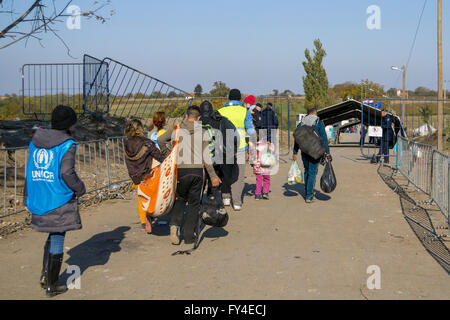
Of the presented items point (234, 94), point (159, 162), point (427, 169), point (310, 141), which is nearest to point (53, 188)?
point (159, 162)

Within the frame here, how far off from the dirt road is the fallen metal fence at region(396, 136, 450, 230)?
690mm

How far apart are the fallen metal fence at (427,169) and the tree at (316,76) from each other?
149ft

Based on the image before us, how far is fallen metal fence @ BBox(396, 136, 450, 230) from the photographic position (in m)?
7.20

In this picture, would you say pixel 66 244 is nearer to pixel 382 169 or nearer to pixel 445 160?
pixel 445 160

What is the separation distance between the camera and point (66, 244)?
670 centimetres

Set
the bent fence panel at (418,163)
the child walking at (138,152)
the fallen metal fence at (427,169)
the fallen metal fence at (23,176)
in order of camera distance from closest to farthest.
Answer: the child walking at (138,152)
the fallen metal fence at (427,169)
the fallen metal fence at (23,176)
the bent fence panel at (418,163)

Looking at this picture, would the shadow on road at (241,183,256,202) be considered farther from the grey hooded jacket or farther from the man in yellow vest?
the grey hooded jacket

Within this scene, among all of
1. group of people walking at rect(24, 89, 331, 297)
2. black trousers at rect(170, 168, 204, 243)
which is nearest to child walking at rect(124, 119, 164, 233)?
group of people walking at rect(24, 89, 331, 297)

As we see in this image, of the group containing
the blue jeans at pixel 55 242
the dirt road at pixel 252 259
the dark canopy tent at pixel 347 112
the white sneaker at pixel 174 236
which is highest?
the dark canopy tent at pixel 347 112

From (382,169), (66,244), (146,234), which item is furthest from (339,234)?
(382,169)

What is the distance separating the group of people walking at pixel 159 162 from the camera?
467 cm

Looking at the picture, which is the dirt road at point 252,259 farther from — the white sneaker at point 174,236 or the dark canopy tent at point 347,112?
the dark canopy tent at point 347,112

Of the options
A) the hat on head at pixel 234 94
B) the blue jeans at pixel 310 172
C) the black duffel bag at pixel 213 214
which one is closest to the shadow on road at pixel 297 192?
the blue jeans at pixel 310 172

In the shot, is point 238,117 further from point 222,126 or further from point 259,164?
point 259,164
